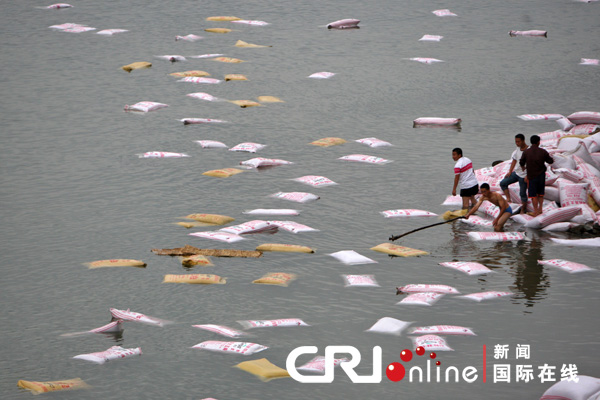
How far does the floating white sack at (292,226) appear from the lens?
17891mm

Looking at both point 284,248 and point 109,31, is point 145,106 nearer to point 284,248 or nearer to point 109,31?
point 109,31

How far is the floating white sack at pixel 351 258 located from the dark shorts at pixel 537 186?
13.6ft

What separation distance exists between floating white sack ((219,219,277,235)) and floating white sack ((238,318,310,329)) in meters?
3.88

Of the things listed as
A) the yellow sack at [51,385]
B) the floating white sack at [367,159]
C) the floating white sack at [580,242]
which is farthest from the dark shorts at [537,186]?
the yellow sack at [51,385]

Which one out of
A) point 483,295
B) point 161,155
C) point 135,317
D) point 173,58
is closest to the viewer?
point 135,317

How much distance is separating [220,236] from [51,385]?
623cm

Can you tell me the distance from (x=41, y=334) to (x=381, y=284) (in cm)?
600

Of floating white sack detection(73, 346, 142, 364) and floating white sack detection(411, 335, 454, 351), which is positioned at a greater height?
floating white sack detection(73, 346, 142, 364)

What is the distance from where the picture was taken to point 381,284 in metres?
15.4

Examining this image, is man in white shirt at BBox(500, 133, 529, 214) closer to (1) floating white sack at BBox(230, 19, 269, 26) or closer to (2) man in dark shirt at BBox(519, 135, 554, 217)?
(2) man in dark shirt at BBox(519, 135, 554, 217)

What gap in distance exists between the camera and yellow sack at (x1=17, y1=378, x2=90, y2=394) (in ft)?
38.3

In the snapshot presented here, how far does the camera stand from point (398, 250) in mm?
16828

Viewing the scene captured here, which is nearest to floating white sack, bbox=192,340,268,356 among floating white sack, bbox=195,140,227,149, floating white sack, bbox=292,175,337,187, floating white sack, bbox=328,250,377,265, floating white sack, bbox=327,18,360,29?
floating white sack, bbox=328,250,377,265

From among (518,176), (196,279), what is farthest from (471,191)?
(196,279)
